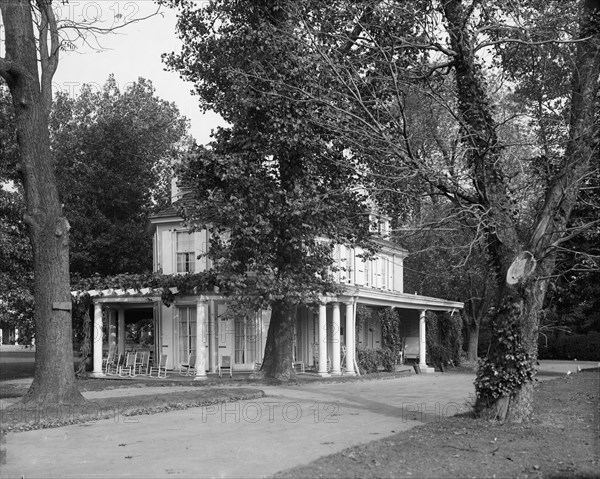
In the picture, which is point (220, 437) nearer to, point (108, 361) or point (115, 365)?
point (108, 361)

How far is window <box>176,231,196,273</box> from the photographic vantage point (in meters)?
28.6

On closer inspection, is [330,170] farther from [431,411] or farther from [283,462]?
[283,462]

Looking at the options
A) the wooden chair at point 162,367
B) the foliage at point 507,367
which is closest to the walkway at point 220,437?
the foliage at point 507,367

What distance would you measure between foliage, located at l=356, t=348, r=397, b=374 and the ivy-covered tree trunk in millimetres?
16193

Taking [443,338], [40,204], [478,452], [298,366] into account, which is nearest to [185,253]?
[298,366]

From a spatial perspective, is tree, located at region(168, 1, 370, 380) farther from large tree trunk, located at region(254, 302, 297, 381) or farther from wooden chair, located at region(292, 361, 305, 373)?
wooden chair, located at region(292, 361, 305, 373)

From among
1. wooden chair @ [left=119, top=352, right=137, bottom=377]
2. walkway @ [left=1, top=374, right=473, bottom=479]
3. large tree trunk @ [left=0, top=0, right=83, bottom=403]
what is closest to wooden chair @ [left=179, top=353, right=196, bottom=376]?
wooden chair @ [left=119, top=352, right=137, bottom=377]

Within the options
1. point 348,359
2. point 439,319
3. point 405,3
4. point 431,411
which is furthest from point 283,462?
point 439,319

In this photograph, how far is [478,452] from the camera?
9305mm

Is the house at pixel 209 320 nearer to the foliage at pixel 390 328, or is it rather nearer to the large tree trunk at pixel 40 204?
the foliage at pixel 390 328

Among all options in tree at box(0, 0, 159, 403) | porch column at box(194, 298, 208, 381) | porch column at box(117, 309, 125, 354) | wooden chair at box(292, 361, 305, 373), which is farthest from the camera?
porch column at box(117, 309, 125, 354)

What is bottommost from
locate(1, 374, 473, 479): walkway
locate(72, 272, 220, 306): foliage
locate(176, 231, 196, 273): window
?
locate(1, 374, 473, 479): walkway

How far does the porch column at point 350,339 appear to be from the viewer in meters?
26.5

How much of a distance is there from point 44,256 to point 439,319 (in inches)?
957
